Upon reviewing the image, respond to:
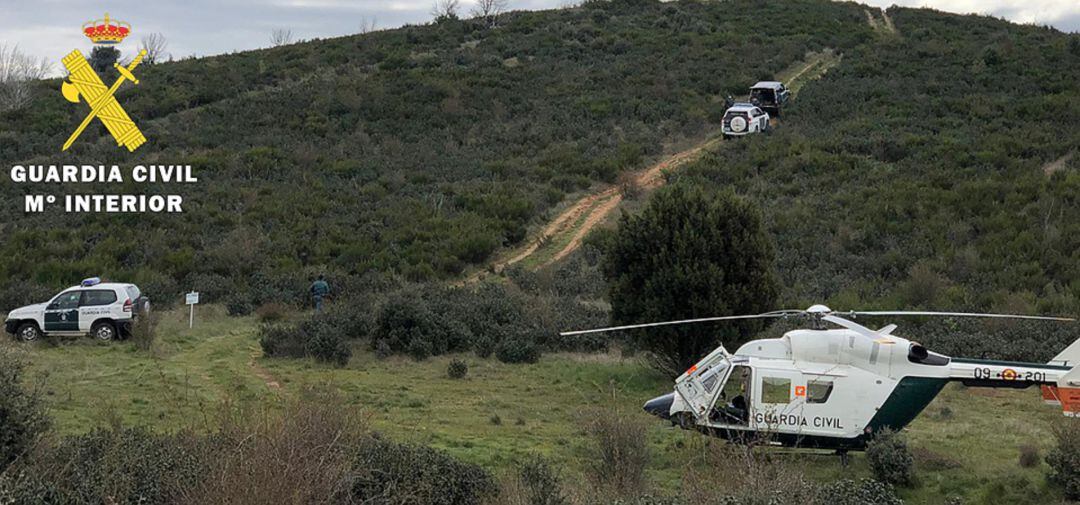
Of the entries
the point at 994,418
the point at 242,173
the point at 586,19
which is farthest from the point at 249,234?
the point at 586,19

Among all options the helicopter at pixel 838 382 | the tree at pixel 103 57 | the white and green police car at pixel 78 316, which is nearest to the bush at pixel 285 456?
the helicopter at pixel 838 382

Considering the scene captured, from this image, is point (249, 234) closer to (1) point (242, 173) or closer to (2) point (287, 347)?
(1) point (242, 173)

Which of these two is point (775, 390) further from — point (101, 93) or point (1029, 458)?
point (101, 93)

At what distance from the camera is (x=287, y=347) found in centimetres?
2034

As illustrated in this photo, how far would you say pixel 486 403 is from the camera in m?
16.9

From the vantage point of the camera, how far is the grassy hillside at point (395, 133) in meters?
30.1

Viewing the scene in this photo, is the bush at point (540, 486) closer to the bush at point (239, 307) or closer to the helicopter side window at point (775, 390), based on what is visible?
the helicopter side window at point (775, 390)

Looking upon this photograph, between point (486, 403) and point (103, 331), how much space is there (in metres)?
10.3

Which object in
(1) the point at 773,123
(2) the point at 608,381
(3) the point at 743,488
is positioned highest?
(1) the point at 773,123

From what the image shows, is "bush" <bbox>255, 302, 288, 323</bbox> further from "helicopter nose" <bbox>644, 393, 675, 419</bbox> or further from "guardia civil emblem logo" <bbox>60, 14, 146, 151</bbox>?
"guardia civil emblem logo" <bbox>60, 14, 146, 151</bbox>

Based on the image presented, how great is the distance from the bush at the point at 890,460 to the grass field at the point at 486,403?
0.25 meters

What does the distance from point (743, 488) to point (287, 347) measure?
1432 cm

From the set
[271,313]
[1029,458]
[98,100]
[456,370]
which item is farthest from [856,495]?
[98,100]

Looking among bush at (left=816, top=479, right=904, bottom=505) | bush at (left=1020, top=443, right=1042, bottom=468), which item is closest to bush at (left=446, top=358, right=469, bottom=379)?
bush at (left=1020, top=443, right=1042, bottom=468)
